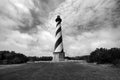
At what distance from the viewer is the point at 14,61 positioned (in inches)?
1533

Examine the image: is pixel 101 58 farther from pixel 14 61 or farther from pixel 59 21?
pixel 14 61

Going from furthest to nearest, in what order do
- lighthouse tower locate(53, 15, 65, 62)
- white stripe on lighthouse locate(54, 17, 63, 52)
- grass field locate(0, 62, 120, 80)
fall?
white stripe on lighthouse locate(54, 17, 63, 52), lighthouse tower locate(53, 15, 65, 62), grass field locate(0, 62, 120, 80)

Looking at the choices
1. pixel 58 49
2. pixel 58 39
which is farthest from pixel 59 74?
pixel 58 39

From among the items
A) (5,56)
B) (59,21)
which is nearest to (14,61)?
(5,56)

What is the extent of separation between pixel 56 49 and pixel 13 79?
3028cm

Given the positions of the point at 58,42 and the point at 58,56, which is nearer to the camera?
the point at 58,56

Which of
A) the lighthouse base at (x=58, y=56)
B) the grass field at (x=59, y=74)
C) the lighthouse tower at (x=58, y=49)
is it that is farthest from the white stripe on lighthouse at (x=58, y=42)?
the grass field at (x=59, y=74)

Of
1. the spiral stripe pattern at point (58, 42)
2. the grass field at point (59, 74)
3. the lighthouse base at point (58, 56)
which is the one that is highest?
the spiral stripe pattern at point (58, 42)

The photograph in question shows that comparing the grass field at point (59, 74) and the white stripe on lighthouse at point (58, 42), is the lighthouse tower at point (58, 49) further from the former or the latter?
the grass field at point (59, 74)

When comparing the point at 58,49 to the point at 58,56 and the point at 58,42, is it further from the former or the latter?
the point at 58,42

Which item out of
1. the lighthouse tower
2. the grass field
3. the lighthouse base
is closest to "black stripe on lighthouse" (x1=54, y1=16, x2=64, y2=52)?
the lighthouse tower

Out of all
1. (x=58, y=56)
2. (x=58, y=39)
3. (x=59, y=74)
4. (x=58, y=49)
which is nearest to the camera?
(x=59, y=74)

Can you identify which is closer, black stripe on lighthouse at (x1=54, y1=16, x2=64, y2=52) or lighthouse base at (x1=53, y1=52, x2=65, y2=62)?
lighthouse base at (x1=53, y1=52, x2=65, y2=62)

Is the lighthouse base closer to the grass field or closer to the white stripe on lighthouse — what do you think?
the white stripe on lighthouse
